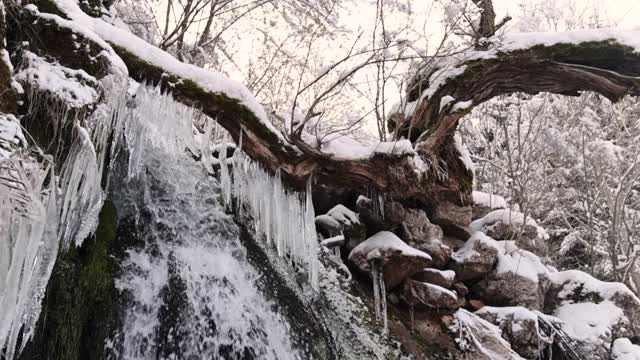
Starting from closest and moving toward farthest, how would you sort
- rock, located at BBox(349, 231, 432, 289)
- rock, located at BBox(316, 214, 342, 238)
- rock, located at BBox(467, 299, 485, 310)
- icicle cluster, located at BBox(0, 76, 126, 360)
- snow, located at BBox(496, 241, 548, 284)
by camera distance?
1. icicle cluster, located at BBox(0, 76, 126, 360)
2. rock, located at BBox(349, 231, 432, 289)
3. rock, located at BBox(316, 214, 342, 238)
4. rock, located at BBox(467, 299, 485, 310)
5. snow, located at BBox(496, 241, 548, 284)

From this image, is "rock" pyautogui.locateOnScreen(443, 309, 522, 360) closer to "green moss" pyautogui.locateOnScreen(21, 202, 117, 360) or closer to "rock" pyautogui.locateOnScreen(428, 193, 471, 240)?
"rock" pyautogui.locateOnScreen(428, 193, 471, 240)

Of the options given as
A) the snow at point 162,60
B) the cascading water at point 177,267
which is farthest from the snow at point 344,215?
the snow at point 162,60

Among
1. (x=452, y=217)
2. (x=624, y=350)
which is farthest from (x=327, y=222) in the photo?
(x=624, y=350)

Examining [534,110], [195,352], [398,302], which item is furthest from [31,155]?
[534,110]

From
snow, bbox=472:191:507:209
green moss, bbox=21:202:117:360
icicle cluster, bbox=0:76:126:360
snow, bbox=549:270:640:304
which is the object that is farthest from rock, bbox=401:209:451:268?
icicle cluster, bbox=0:76:126:360

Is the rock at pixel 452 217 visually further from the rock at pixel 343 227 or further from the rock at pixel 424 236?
the rock at pixel 343 227

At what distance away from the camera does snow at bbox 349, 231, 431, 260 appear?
460 centimetres

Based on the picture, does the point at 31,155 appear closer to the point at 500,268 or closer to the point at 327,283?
the point at 327,283

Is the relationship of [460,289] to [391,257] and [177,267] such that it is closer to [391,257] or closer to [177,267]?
[391,257]

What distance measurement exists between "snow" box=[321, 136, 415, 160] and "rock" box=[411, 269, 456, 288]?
1233 mm

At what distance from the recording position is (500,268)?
17.5ft

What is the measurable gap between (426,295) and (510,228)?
5.40ft

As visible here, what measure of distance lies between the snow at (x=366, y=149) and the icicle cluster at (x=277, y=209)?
328 mm

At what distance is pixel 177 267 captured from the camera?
3857 millimetres
